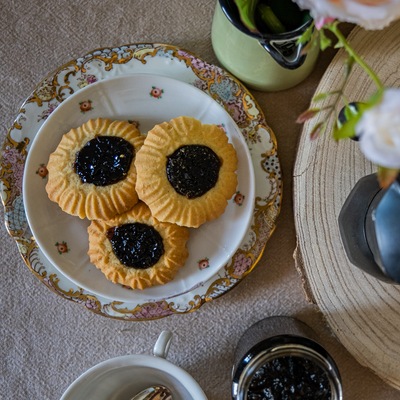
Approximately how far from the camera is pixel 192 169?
805 millimetres

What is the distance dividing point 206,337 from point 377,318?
1.34 ft

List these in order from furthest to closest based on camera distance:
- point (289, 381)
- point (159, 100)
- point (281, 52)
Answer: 1. point (159, 100)
2. point (289, 381)
3. point (281, 52)

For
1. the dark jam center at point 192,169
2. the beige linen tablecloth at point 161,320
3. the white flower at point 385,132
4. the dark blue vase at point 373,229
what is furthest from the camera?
the beige linen tablecloth at point 161,320

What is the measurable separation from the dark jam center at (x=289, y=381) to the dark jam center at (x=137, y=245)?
1.09 ft

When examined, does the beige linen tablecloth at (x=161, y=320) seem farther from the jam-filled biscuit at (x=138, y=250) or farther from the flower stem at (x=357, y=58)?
the flower stem at (x=357, y=58)

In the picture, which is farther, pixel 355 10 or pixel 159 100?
pixel 159 100

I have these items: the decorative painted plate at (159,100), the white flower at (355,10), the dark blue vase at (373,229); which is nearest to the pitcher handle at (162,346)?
the decorative painted plate at (159,100)

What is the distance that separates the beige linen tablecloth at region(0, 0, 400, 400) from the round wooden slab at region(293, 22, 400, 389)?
0.44 feet

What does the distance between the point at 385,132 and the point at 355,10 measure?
14 centimetres

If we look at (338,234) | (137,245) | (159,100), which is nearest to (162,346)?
(137,245)

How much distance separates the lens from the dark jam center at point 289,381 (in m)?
0.76

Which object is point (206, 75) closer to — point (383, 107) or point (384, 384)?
point (383, 107)

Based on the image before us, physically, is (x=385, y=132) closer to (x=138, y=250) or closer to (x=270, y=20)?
(x=270, y=20)

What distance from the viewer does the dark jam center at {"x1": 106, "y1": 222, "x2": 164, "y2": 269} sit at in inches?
33.6
